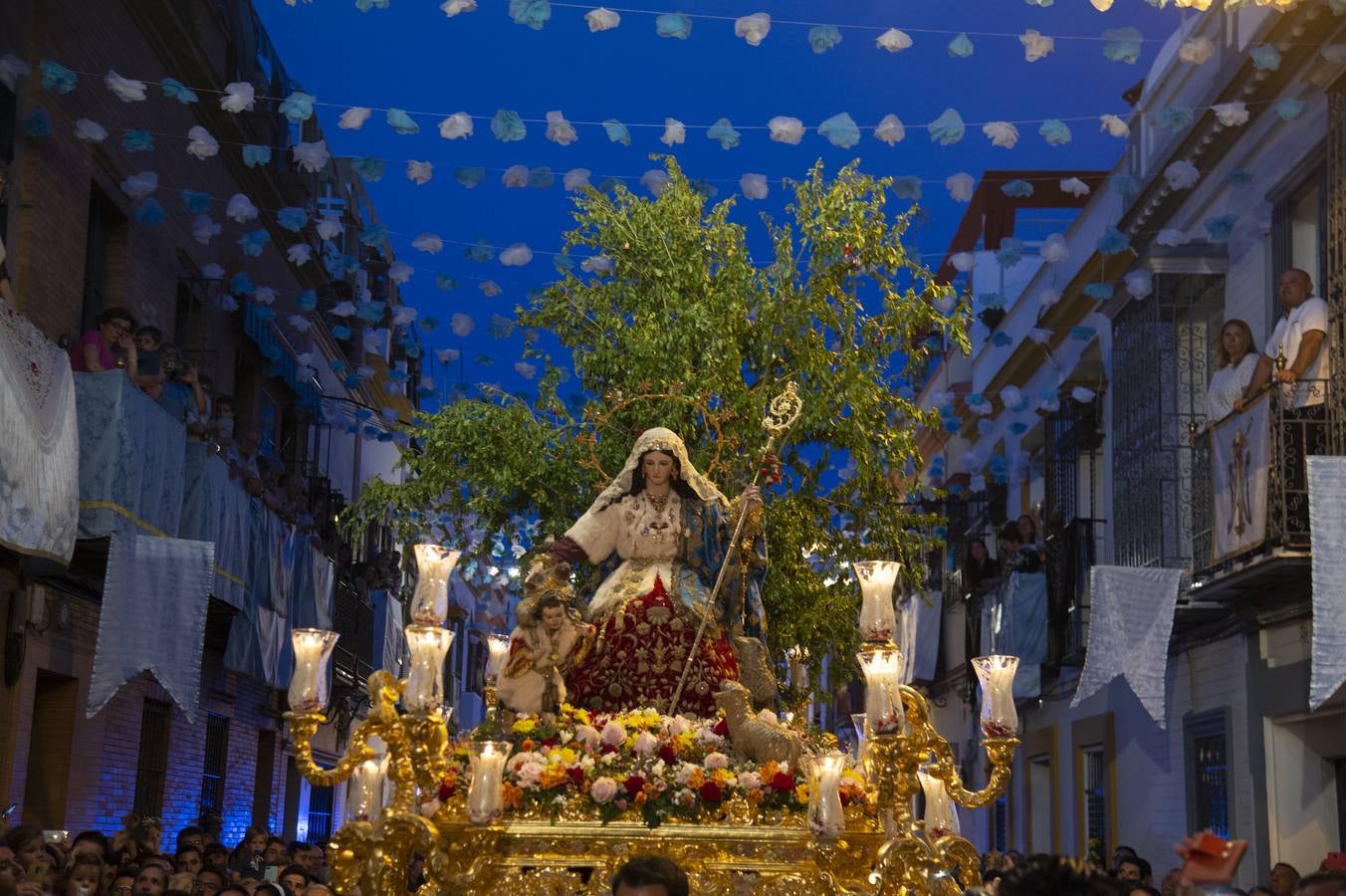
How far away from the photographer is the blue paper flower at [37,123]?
45.2 ft

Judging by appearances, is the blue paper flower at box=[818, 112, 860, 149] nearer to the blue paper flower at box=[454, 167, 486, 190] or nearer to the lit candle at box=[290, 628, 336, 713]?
the blue paper flower at box=[454, 167, 486, 190]

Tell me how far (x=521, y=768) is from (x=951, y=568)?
2031 cm

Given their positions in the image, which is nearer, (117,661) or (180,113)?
(117,661)

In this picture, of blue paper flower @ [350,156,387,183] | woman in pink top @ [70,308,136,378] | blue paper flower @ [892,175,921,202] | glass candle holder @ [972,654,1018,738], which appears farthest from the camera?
blue paper flower @ [892,175,921,202]

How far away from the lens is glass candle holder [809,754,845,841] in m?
7.03

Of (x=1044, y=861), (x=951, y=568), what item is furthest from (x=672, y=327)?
(x=951, y=568)

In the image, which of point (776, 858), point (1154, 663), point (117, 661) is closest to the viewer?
point (776, 858)

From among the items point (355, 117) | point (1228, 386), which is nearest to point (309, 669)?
point (355, 117)

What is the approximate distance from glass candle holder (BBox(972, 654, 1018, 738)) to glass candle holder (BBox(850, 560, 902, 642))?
1.63 feet

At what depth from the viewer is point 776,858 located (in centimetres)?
776

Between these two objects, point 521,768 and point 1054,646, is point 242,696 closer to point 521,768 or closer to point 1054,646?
point 1054,646

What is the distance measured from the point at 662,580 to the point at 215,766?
1188 centimetres

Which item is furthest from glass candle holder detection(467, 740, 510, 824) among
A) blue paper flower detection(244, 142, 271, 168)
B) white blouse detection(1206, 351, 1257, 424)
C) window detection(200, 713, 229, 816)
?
window detection(200, 713, 229, 816)

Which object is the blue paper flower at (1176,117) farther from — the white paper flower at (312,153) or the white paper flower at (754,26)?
the white paper flower at (312,153)
